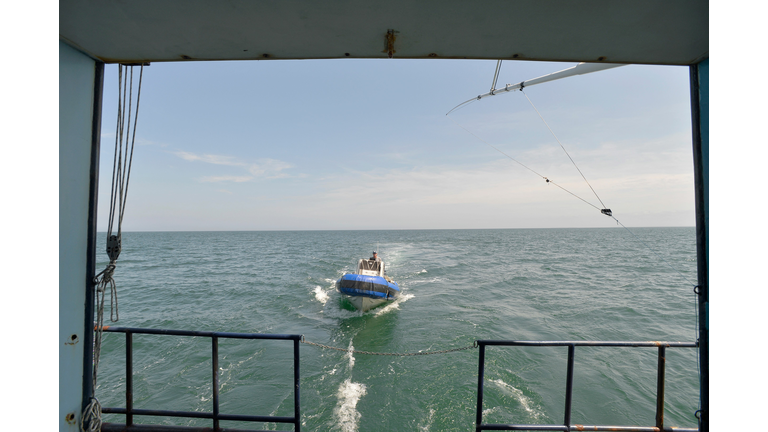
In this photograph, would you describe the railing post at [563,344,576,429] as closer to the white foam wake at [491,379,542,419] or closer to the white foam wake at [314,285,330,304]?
the white foam wake at [491,379,542,419]

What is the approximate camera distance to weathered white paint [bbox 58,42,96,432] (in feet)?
6.46

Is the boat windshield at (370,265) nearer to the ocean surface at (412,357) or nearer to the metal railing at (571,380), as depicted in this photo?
the ocean surface at (412,357)

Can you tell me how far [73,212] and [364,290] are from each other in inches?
480

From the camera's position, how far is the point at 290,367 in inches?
346

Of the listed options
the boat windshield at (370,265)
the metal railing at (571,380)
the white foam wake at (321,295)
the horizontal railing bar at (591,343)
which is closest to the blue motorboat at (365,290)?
the boat windshield at (370,265)

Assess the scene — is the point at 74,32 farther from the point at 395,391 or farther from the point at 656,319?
the point at 656,319

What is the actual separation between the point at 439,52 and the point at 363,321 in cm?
1239

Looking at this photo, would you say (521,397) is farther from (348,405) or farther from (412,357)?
(348,405)

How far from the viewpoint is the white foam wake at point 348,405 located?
6.21 meters

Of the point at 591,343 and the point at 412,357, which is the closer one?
the point at 591,343

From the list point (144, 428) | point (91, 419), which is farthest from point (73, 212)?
point (144, 428)

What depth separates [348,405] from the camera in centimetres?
685

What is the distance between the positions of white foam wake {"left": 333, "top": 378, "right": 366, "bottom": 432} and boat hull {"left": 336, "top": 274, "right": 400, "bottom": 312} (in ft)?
19.0

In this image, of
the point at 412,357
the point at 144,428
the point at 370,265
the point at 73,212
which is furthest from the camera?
the point at 370,265
